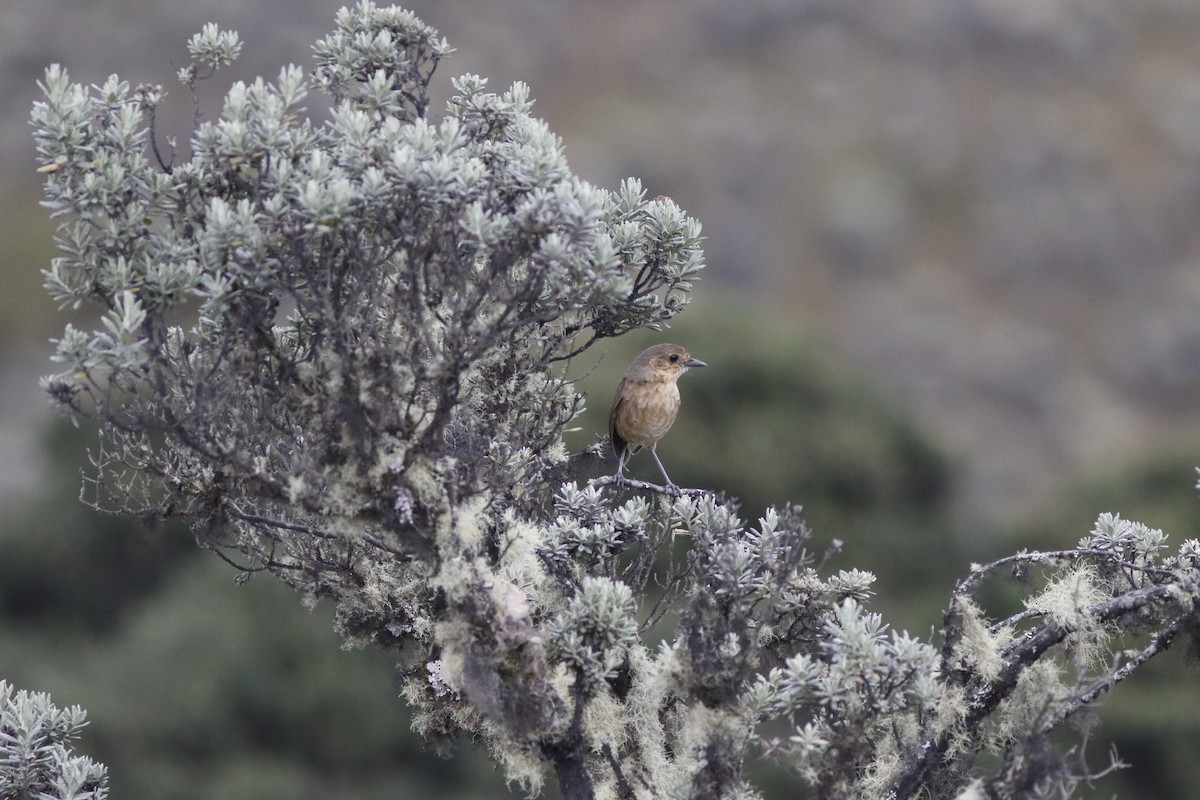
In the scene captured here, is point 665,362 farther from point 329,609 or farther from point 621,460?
point 329,609

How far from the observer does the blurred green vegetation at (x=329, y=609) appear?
48.6ft

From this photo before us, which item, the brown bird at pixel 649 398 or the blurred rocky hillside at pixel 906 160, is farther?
the blurred rocky hillside at pixel 906 160

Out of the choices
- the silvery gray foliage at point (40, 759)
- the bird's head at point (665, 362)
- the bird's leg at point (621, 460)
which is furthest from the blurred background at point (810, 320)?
the silvery gray foliage at point (40, 759)

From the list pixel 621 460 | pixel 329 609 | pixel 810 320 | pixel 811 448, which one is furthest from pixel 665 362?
pixel 810 320

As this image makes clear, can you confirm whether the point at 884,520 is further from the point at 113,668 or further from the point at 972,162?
the point at 972,162

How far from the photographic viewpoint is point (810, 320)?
124 feet

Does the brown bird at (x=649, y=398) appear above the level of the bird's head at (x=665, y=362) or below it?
below

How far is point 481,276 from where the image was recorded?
169 inches

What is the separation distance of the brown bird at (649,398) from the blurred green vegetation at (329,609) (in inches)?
168

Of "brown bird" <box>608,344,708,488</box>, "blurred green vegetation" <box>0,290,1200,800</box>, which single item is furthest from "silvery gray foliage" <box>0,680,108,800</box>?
"blurred green vegetation" <box>0,290,1200,800</box>

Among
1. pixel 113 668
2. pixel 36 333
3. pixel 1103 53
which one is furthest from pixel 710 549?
pixel 1103 53

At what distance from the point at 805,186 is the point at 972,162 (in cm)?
557

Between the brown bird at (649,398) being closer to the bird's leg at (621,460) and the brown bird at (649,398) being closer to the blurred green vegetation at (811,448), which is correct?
the bird's leg at (621,460)

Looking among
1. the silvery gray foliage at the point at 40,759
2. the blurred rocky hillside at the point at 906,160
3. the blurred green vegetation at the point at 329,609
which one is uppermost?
the blurred rocky hillside at the point at 906,160
